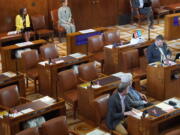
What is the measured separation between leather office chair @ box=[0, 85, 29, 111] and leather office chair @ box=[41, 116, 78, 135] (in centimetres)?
156

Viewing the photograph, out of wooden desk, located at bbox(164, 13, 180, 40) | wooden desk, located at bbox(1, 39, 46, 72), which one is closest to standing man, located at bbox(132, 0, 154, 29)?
wooden desk, located at bbox(164, 13, 180, 40)

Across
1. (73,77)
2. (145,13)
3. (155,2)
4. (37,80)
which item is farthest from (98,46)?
(155,2)

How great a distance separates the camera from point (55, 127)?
6340 mm

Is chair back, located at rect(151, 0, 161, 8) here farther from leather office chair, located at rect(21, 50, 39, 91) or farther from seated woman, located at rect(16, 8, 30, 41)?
leather office chair, located at rect(21, 50, 39, 91)

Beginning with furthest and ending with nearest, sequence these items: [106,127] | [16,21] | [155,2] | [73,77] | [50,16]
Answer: [155,2], [50,16], [16,21], [73,77], [106,127]

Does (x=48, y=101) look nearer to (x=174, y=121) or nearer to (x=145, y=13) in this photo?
(x=174, y=121)

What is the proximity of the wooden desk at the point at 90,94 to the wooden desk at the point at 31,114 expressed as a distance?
734 mm

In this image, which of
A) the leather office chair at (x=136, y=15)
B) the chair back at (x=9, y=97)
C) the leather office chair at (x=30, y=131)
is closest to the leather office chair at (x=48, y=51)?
the chair back at (x=9, y=97)

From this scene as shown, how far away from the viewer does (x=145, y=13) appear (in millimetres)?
15141

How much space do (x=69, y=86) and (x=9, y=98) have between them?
1318mm

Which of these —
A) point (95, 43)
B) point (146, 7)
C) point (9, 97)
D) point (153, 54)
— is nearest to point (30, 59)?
point (95, 43)

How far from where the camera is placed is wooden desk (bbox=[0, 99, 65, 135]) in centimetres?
682

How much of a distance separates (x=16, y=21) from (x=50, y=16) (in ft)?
5.43

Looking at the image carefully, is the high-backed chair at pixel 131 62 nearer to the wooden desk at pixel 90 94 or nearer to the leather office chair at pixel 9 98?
the wooden desk at pixel 90 94
